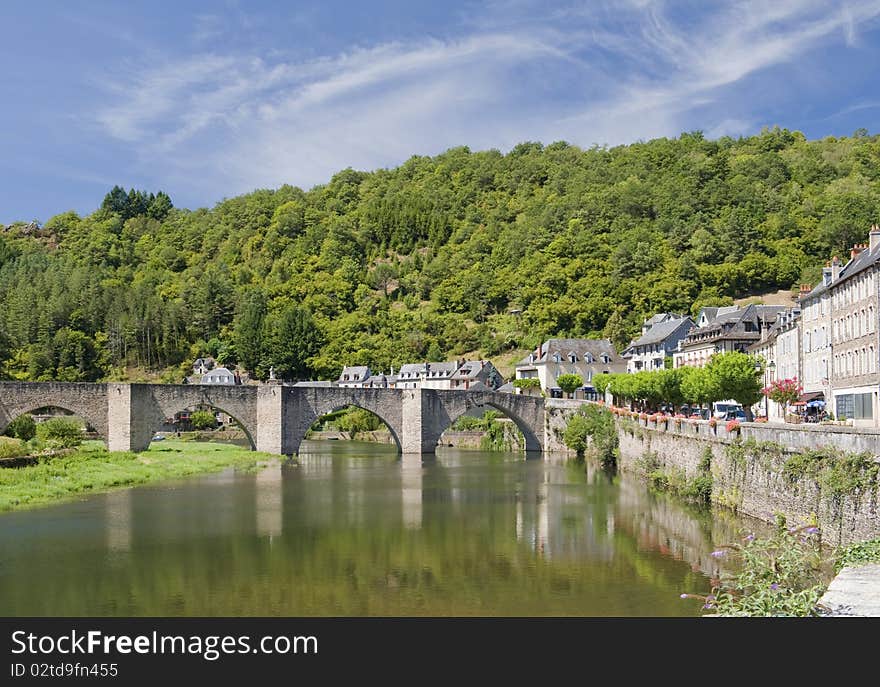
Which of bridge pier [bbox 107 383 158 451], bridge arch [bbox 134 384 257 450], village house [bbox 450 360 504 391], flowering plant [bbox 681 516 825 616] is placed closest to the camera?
flowering plant [bbox 681 516 825 616]

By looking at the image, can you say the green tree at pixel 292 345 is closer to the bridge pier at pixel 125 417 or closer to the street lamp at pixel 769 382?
the bridge pier at pixel 125 417

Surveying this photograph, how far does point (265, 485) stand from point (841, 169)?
8157 cm

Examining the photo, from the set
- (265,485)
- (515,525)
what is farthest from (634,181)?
(515,525)

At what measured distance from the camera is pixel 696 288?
82.4 m

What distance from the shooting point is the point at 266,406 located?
50.4m

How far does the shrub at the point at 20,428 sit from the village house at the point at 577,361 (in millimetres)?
37849

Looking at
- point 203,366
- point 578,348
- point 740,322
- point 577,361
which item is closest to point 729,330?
point 740,322

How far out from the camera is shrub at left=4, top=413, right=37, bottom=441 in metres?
44.0

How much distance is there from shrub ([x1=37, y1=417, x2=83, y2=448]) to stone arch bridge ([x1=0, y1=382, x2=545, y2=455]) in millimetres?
1476

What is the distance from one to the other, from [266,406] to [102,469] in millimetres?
13351

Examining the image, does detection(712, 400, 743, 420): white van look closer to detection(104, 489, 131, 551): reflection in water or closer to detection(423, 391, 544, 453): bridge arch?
detection(423, 391, 544, 453): bridge arch

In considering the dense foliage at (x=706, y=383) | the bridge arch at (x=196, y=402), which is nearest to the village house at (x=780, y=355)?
the dense foliage at (x=706, y=383)

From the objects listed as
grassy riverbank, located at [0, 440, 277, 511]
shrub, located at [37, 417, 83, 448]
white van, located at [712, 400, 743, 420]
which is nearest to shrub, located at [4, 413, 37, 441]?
shrub, located at [37, 417, 83, 448]

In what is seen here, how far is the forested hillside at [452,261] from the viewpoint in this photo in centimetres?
8456
